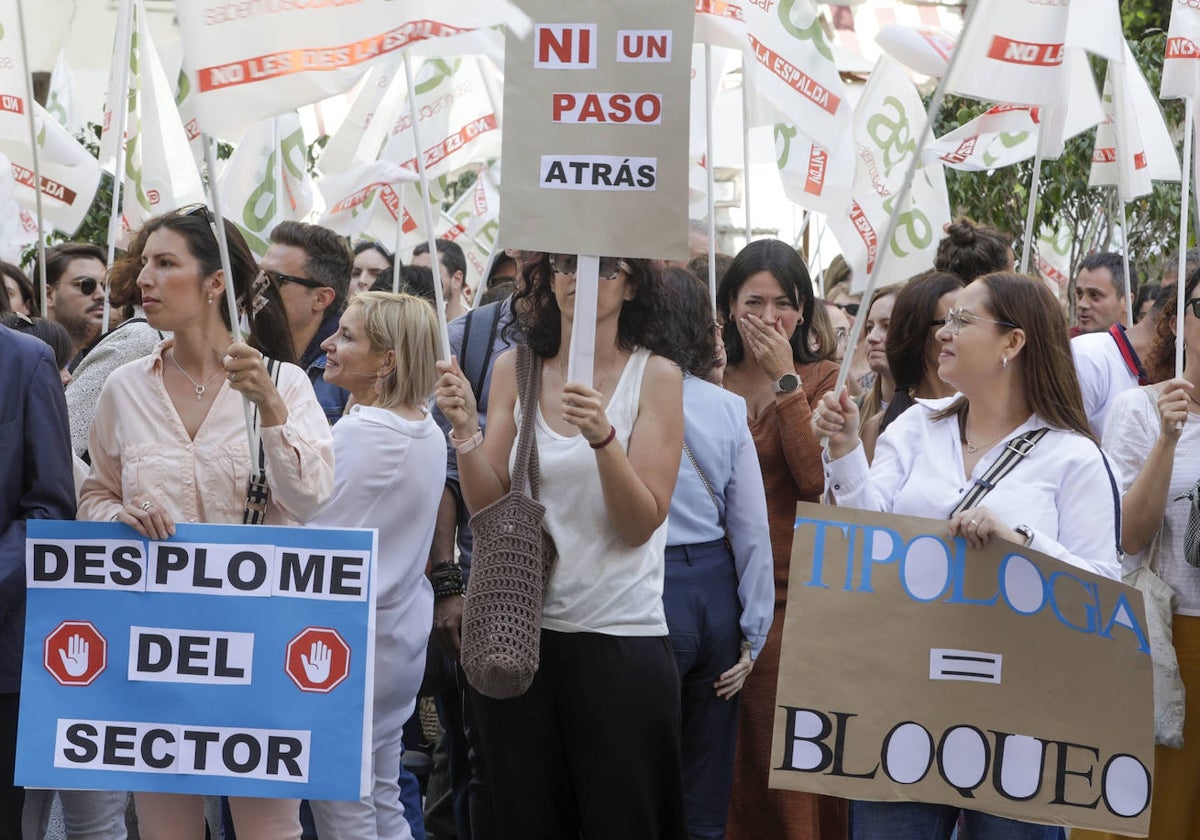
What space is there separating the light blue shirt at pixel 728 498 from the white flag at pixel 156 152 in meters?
3.36

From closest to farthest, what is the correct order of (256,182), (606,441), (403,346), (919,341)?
(606,441)
(403,346)
(919,341)
(256,182)

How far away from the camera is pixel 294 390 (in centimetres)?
440

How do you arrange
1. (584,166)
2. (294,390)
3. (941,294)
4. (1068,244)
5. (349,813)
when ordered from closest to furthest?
(584,166) < (294,390) < (349,813) < (941,294) < (1068,244)

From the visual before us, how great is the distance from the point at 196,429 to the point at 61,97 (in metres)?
6.70

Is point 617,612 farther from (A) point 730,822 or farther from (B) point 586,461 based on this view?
(A) point 730,822

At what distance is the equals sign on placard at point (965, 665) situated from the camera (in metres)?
4.08

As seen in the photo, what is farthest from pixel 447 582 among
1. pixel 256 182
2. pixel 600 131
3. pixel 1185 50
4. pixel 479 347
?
pixel 256 182

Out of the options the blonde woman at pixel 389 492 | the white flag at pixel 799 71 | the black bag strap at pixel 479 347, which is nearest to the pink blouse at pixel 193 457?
the blonde woman at pixel 389 492

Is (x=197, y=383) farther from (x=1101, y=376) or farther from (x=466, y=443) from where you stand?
(x=1101, y=376)

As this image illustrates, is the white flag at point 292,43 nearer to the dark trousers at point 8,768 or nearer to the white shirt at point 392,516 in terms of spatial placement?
the white shirt at point 392,516

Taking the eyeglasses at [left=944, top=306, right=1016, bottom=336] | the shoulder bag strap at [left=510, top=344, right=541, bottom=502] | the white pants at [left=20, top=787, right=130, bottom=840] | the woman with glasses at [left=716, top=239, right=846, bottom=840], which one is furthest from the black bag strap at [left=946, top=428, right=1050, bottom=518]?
the white pants at [left=20, top=787, right=130, bottom=840]

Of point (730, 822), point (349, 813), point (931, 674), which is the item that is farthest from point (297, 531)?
point (730, 822)

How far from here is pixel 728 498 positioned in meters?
4.94

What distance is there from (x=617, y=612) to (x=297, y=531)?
85cm
